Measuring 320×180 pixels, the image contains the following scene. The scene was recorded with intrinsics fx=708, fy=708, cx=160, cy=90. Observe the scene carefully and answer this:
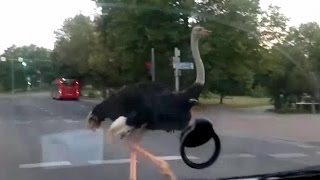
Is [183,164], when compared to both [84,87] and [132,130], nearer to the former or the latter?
[132,130]

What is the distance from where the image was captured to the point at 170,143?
718cm

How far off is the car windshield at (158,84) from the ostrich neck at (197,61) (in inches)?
0.4

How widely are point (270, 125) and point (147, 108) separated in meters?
4.69

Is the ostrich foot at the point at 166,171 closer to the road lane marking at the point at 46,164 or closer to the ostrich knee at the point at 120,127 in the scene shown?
the ostrich knee at the point at 120,127

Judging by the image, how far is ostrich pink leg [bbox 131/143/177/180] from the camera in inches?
260

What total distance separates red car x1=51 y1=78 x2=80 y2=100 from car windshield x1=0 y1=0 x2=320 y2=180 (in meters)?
0.02

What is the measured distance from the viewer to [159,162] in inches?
295

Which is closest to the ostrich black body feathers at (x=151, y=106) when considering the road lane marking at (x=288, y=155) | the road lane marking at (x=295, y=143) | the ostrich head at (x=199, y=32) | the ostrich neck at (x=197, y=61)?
the ostrich neck at (x=197, y=61)

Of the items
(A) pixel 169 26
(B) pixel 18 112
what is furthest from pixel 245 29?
(B) pixel 18 112

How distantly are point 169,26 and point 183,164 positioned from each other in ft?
5.18

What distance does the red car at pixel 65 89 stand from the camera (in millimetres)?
7627

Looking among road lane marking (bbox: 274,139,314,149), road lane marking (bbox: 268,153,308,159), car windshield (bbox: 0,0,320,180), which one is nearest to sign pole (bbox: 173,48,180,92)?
car windshield (bbox: 0,0,320,180)

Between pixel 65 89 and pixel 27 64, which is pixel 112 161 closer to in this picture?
pixel 65 89

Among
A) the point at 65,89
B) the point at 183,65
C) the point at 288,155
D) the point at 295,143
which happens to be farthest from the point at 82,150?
the point at 295,143
